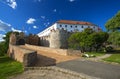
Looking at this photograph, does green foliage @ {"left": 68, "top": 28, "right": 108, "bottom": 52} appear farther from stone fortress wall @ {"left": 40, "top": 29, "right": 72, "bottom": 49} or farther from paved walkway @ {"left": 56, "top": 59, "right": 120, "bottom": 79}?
paved walkway @ {"left": 56, "top": 59, "right": 120, "bottom": 79}

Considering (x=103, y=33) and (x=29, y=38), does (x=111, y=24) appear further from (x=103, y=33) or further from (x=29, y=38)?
(x=29, y=38)

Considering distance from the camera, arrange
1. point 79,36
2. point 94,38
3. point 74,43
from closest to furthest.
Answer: point 94,38
point 79,36
point 74,43

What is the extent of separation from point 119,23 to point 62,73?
717 inches

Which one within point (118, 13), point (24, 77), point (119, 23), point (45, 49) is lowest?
point (24, 77)

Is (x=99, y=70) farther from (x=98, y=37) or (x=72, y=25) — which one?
(x=72, y=25)

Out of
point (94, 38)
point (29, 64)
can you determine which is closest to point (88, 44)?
point (94, 38)

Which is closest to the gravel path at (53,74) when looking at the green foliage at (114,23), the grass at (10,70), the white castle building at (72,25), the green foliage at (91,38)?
the grass at (10,70)

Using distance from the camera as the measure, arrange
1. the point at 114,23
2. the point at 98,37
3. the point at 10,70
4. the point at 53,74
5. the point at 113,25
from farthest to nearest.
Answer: the point at 98,37
the point at 113,25
the point at 114,23
the point at 10,70
the point at 53,74

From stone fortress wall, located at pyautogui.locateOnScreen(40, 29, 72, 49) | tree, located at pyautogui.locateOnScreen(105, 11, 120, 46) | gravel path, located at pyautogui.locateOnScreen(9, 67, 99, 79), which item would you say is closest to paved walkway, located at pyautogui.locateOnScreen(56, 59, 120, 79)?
gravel path, located at pyautogui.locateOnScreen(9, 67, 99, 79)

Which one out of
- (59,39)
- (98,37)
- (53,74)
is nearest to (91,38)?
(98,37)

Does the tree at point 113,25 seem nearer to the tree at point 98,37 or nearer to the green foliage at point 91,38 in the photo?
the tree at point 98,37

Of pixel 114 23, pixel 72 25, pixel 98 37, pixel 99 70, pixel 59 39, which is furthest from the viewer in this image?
pixel 72 25

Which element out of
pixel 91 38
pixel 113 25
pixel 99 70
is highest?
pixel 113 25

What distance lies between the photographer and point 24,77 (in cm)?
1138
